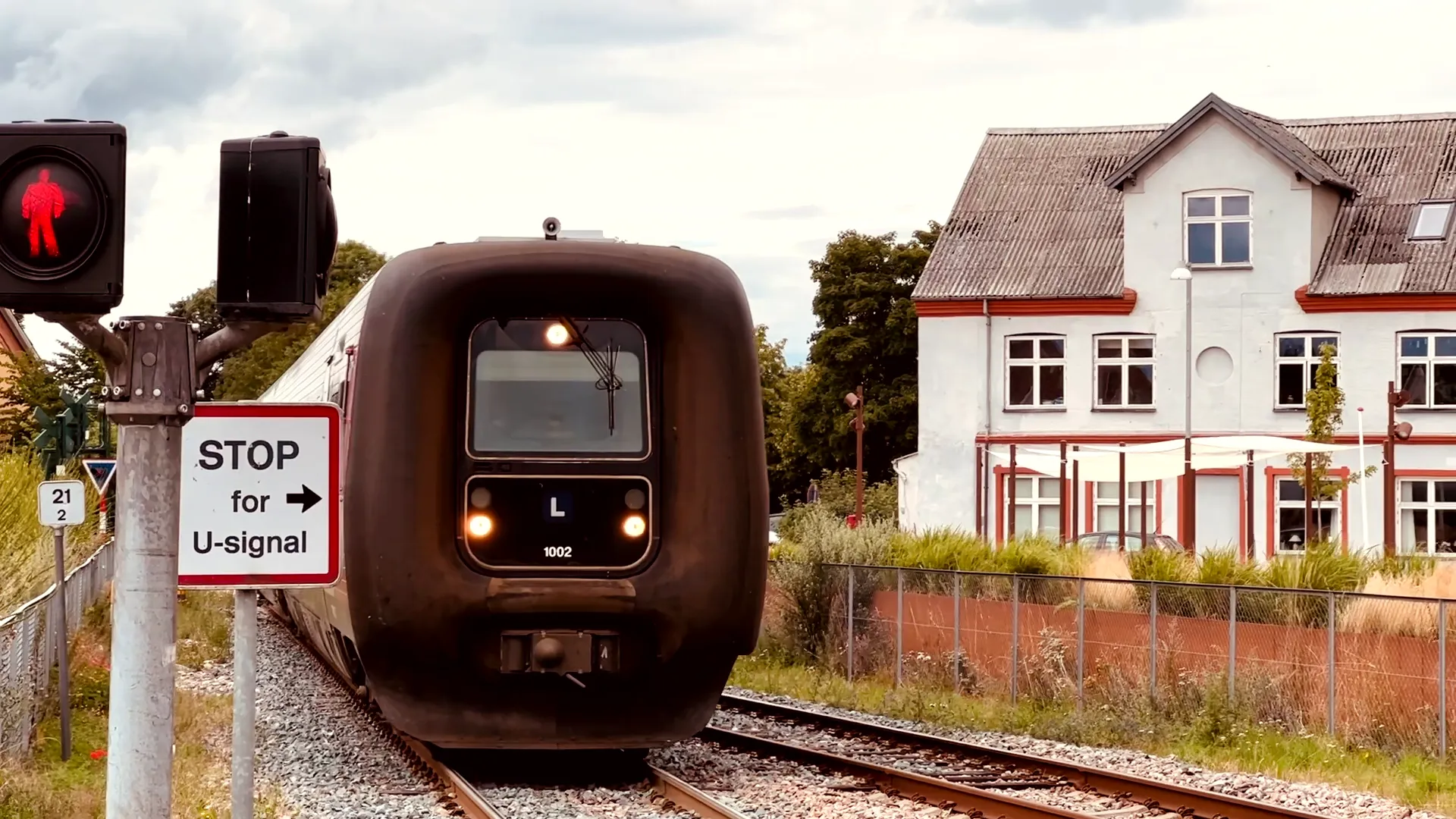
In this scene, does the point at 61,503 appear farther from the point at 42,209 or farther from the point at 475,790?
the point at 42,209

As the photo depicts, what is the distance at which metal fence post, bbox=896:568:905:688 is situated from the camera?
19969mm

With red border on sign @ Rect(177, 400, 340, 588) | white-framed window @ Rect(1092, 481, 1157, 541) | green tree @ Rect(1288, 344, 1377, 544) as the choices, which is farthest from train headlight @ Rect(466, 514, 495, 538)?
white-framed window @ Rect(1092, 481, 1157, 541)

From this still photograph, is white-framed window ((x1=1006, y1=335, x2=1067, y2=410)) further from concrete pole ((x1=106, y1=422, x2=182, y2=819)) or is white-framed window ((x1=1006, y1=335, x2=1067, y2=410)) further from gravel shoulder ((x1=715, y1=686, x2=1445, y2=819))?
concrete pole ((x1=106, y1=422, x2=182, y2=819))

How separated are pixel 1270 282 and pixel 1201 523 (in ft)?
17.1

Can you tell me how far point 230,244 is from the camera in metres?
5.55

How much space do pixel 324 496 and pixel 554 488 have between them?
17.4 ft

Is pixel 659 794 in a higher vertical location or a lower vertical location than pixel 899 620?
lower

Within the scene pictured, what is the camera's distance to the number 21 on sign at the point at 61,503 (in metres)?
15.8

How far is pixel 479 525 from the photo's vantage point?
11.4 metres

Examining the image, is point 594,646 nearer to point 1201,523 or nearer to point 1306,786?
point 1306,786

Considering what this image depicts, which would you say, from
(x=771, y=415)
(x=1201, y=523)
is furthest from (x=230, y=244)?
(x=771, y=415)

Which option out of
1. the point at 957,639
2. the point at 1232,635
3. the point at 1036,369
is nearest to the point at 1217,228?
the point at 1036,369

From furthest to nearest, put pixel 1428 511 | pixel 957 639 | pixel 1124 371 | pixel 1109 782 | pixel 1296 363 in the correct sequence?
pixel 1124 371 < pixel 1296 363 < pixel 1428 511 < pixel 957 639 < pixel 1109 782

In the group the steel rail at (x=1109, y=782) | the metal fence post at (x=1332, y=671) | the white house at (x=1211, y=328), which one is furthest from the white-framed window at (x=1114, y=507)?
the metal fence post at (x=1332, y=671)
